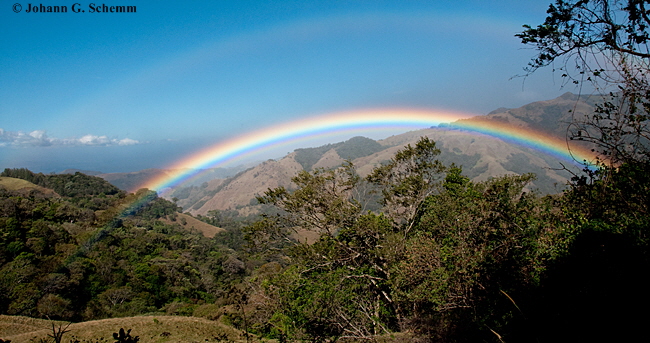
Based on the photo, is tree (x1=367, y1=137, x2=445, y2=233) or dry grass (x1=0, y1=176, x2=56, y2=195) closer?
tree (x1=367, y1=137, x2=445, y2=233)

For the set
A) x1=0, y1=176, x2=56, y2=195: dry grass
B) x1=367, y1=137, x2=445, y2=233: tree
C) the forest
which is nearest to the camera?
the forest

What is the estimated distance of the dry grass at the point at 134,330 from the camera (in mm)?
12492

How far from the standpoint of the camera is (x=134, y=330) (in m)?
14.0

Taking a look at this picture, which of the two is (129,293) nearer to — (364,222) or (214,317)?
(214,317)

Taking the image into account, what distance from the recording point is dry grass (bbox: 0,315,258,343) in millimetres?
12492

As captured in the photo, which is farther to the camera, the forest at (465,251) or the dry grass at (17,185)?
the dry grass at (17,185)

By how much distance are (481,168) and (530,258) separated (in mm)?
191113

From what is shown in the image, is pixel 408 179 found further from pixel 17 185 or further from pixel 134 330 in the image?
pixel 17 185

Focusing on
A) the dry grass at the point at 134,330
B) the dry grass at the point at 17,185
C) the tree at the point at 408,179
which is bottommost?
the dry grass at the point at 134,330

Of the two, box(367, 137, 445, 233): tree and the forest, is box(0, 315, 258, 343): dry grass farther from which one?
box(367, 137, 445, 233): tree

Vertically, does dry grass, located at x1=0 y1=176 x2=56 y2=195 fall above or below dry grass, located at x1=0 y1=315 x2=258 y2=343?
above

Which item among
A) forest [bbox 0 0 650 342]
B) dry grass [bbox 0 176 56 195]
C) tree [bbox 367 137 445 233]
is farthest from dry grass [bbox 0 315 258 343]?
dry grass [bbox 0 176 56 195]

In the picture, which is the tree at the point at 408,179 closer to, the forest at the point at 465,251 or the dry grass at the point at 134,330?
the forest at the point at 465,251

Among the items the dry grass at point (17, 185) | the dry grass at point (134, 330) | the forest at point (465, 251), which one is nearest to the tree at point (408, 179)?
the forest at point (465, 251)
